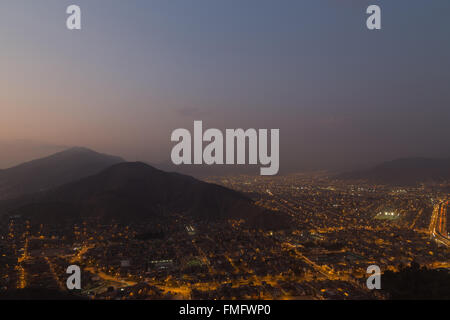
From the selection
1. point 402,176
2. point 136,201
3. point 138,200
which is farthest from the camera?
point 402,176

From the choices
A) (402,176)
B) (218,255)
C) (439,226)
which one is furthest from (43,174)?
(402,176)

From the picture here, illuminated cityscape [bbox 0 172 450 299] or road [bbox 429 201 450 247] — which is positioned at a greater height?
illuminated cityscape [bbox 0 172 450 299]

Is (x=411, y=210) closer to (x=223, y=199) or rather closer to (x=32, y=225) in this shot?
(x=223, y=199)

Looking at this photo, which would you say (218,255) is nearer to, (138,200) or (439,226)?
(138,200)

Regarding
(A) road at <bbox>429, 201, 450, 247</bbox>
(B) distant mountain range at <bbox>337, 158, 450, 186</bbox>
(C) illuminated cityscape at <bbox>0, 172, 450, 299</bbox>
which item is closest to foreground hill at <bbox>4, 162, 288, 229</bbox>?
(C) illuminated cityscape at <bbox>0, 172, 450, 299</bbox>

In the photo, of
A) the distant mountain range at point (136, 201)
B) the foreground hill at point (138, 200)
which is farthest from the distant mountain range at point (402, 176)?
the foreground hill at point (138, 200)

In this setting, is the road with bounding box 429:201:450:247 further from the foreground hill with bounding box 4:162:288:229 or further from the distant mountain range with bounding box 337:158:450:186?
the distant mountain range with bounding box 337:158:450:186

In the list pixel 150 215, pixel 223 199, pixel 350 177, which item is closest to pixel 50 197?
pixel 150 215
